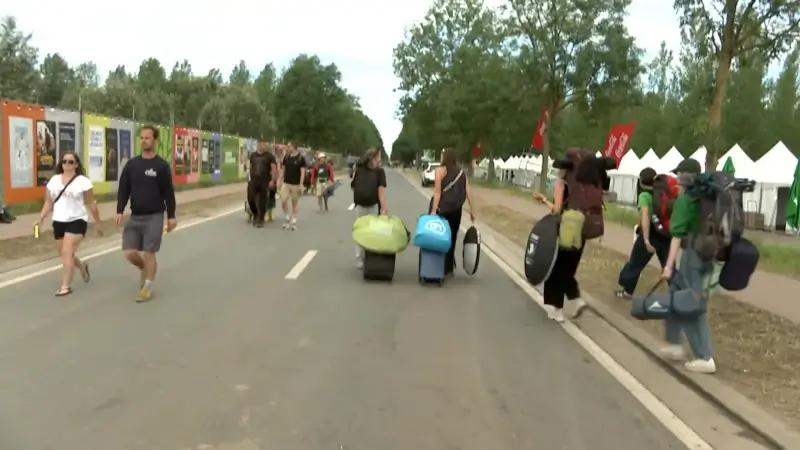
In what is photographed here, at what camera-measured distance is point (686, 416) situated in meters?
5.31

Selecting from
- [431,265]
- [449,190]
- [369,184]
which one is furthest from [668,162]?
[431,265]

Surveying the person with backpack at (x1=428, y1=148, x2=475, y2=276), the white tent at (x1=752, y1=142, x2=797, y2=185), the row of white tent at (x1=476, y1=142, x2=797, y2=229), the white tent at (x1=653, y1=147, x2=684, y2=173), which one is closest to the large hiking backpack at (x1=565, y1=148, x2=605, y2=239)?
the person with backpack at (x1=428, y1=148, x2=475, y2=276)

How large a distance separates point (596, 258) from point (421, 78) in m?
48.6

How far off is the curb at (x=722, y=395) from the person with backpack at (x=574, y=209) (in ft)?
2.22

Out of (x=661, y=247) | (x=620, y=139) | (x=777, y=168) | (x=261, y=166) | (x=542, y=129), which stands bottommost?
(x=661, y=247)

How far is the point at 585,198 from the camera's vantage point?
8.08 m

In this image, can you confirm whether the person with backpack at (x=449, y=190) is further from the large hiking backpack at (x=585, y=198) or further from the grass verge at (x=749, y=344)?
the large hiking backpack at (x=585, y=198)

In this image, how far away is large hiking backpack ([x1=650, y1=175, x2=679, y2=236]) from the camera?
28.5ft

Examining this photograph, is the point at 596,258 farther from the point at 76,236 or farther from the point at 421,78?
the point at 421,78

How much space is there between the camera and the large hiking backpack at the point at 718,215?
5973 mm

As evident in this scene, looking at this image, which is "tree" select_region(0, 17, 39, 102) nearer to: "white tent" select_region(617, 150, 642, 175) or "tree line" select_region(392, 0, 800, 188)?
"tree line" select_region(392, 0, 800, 188)

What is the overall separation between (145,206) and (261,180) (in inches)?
344

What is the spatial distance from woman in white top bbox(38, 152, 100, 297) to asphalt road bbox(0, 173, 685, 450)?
0.40 m

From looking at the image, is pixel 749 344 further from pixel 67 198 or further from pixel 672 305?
pixel 67 198
